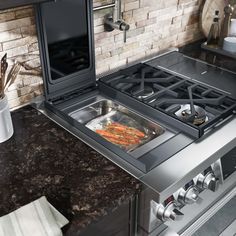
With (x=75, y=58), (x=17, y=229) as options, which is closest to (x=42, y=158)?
(x=17, y=229)

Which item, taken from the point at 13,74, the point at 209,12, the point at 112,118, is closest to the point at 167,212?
the point at 112,118

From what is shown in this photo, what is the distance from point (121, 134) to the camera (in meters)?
1.28

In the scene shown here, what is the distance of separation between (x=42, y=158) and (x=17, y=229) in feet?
1.05

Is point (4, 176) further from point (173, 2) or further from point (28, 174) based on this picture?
point (173, 2)

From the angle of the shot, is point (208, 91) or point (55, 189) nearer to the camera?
point (55, 189)

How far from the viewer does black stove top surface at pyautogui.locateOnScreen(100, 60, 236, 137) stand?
4.19ft

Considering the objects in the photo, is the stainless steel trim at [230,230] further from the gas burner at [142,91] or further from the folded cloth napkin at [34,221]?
the folded cloth napkin at [34,221]

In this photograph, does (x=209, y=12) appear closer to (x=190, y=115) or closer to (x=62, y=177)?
(x=190, y=115)

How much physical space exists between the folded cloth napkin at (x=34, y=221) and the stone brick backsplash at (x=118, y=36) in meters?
0.56

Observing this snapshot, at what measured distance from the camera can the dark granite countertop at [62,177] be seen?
919 mm

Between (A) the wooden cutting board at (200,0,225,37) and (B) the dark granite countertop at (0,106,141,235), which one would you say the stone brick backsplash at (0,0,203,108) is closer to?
(A) the wooden cutting board at (200,0,225,37)

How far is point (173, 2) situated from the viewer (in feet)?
5.76

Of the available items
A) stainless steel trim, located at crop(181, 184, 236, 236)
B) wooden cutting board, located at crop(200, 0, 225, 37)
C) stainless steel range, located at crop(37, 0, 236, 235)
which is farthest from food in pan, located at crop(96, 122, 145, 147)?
wooden cutting board, located at crop(200, 0, 225, 37)

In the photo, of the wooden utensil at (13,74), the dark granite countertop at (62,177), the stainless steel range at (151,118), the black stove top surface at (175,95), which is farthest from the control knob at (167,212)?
the wooden utensil at (13,74)
